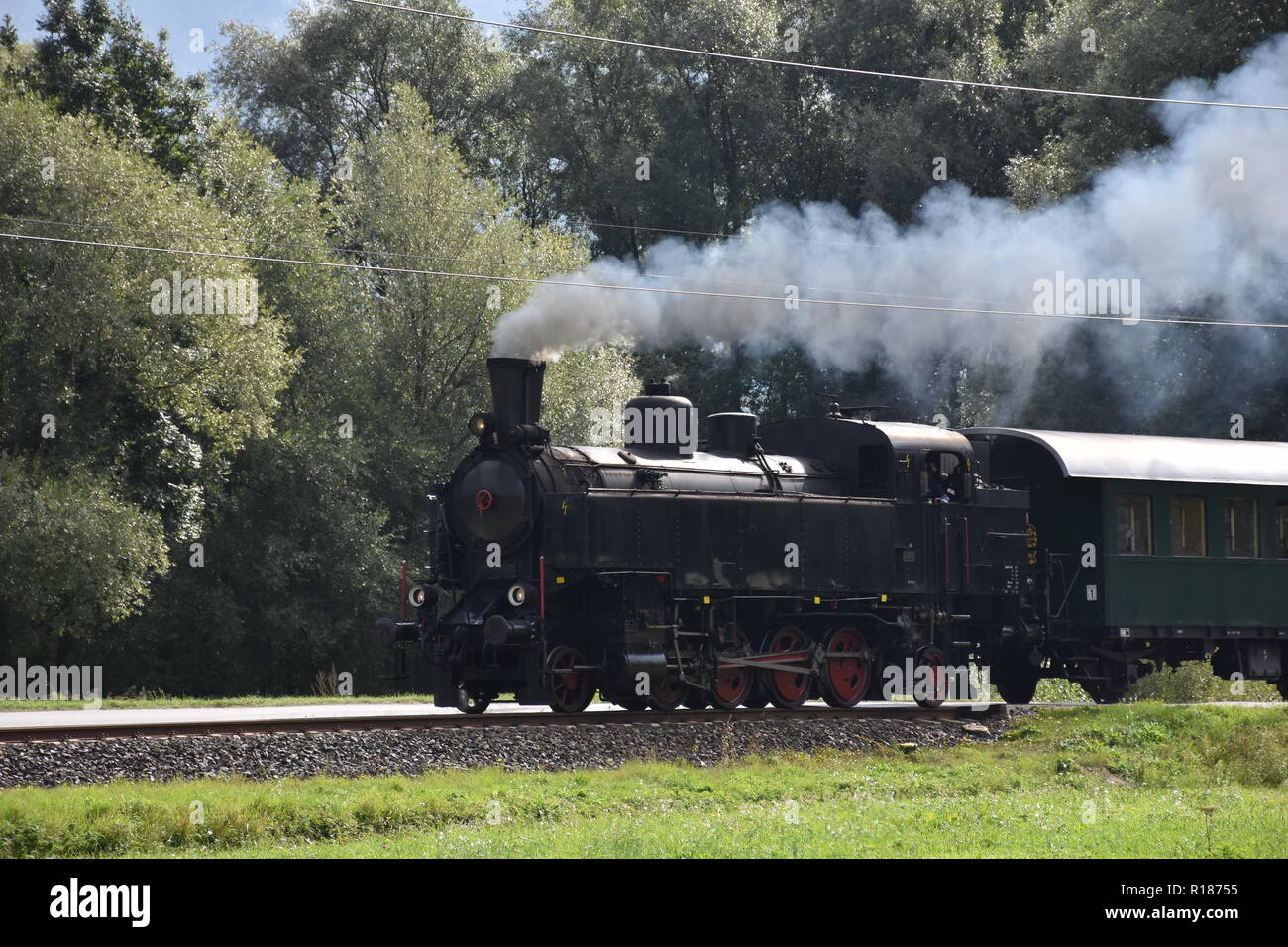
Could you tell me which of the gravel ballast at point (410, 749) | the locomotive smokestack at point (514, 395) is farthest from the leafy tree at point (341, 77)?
the gravel ballast at point (410, 749)

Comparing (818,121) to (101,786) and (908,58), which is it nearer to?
(908,58)

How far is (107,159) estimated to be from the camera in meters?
30.4

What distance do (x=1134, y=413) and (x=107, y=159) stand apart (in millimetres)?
22512

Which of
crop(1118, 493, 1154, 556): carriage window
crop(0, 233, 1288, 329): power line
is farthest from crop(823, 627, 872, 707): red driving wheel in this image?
crop(0, 233, 1288, 329): power line

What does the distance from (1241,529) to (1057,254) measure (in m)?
8.40

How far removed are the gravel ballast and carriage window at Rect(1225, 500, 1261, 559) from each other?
7.94 metres

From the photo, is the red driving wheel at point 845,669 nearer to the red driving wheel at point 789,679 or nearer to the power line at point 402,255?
the red driving wheel at point 789,679

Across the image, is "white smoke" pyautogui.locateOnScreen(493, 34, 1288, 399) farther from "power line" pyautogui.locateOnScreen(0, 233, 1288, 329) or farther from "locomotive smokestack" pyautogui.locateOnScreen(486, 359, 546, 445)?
"locomotive smokestack" pyautogui.locateOnScreen(486, 359, 546, 445)

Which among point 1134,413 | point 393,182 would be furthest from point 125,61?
point 1134,413

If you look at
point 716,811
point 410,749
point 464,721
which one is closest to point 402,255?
point 464,721

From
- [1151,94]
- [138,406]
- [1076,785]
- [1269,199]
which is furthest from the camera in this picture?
[1151,94]

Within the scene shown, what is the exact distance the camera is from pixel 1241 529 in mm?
23344

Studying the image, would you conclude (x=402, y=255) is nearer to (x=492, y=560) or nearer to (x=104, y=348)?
(x=104, y=348)

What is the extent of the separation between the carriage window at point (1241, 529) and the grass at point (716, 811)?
20.7 feet
